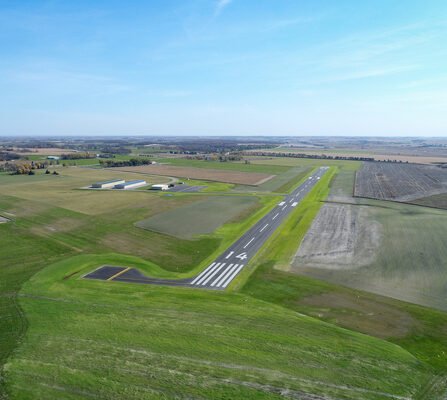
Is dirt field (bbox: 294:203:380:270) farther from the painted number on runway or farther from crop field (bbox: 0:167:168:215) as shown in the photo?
crop field (bbox: 0:167:168:215)

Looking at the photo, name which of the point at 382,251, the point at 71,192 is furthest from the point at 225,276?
the point at 71,192

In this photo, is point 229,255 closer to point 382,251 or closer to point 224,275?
point 224,275

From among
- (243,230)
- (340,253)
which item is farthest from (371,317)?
(243,230)

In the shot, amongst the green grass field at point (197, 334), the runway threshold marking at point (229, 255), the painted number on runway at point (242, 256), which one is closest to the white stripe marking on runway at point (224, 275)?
the green grass field at point (197, 334)

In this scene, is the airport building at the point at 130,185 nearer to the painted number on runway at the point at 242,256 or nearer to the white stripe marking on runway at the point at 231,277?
the painted number on runway at the point at 242,256

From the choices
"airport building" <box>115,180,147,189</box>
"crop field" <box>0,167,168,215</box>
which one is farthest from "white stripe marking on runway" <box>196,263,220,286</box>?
"airport building" <box>115,180,147,189</box>

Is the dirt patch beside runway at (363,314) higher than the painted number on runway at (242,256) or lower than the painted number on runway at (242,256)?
lower
